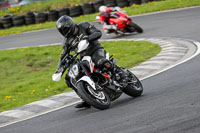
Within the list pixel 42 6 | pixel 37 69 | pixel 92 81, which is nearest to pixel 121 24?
pixel 37 69

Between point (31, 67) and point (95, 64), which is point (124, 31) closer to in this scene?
point (31, 67)

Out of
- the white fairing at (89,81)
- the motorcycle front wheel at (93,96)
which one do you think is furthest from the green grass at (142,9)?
the white fairing at (89,81)

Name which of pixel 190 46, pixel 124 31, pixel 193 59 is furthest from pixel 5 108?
pixel 124 31

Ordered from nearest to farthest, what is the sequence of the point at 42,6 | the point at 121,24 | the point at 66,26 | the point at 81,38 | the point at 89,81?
the point at 89,81
the point at 66,26
the point at 81,38
the point at 121,24
the point at 42,6

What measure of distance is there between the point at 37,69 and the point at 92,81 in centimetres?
723

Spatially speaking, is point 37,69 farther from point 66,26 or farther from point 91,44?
point 66,26

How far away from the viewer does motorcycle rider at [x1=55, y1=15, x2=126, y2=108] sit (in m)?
6.77

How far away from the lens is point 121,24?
1650 cm

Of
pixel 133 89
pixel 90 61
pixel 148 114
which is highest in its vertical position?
pixel 90 61

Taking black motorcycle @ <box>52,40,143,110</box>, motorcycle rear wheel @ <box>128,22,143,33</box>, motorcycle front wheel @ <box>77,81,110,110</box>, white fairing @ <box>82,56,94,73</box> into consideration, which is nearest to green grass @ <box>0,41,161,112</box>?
motorcycle rear wheel @ <box>128,22,143,33</box>

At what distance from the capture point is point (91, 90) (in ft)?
21.4

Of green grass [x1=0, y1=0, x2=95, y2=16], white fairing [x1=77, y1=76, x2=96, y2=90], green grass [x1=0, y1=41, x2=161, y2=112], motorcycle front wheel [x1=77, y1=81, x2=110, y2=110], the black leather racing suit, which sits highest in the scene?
the black leather racing suit

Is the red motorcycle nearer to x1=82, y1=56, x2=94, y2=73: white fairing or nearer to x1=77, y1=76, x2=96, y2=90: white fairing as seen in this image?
x1=82, y1=56, x2=94, y2=73: white fairing

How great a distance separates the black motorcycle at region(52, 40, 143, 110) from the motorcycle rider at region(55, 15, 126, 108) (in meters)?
0.14
